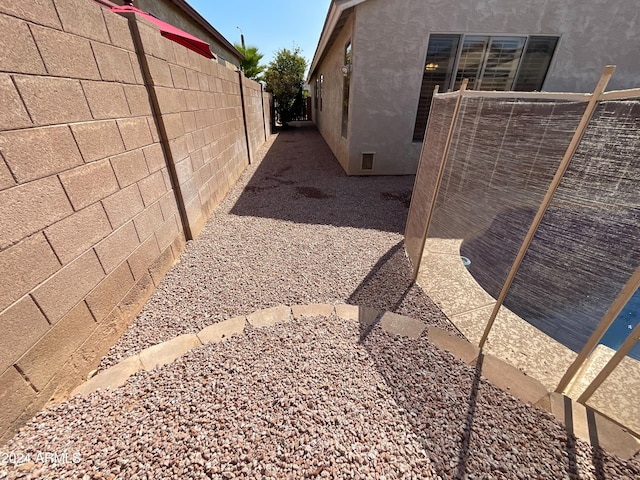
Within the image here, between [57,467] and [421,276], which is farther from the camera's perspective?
[421,276]

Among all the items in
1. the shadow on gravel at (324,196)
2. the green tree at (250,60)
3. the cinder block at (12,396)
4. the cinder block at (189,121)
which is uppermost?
the green tree at (250,60)

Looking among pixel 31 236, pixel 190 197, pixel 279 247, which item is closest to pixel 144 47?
pixel 190 197

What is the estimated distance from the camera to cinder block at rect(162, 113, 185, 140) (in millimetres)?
2883

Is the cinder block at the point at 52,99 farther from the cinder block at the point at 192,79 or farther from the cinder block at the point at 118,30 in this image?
the cinder block at the point at 192,79

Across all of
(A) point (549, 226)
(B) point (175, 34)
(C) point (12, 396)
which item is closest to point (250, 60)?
(B) point (175, 34)

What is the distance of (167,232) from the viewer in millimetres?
2992

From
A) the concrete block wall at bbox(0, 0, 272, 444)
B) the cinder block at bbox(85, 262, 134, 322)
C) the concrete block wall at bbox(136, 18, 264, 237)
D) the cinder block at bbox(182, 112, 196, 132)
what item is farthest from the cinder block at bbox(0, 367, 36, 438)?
the cinder block at bbox(182, 112, 196, 132)

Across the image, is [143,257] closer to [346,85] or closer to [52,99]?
[52,99]

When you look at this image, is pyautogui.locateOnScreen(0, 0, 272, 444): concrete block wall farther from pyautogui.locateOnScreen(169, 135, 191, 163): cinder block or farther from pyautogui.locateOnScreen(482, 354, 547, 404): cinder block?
pyautogui.locateOnScreen(482, 354, 547, 404): cinder block

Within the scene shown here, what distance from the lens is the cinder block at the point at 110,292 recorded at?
1.93m

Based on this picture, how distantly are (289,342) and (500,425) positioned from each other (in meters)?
1.43

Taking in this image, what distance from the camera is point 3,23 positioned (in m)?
1.37

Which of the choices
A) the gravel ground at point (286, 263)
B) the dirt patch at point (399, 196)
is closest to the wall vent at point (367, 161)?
the gravel ground at point (286, 263)

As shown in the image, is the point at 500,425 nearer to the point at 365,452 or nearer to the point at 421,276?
the point at 365,452
